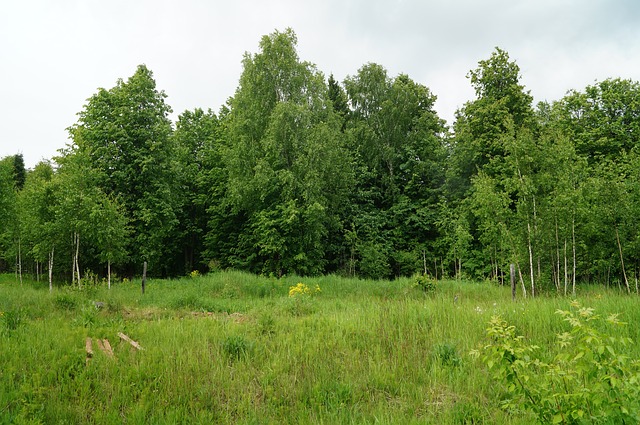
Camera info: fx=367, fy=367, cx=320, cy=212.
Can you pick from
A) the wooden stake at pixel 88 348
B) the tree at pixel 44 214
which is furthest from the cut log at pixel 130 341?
the tree at pixel 44 214

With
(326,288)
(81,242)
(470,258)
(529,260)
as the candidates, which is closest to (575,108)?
(470,258)

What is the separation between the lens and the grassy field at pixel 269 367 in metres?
4.84

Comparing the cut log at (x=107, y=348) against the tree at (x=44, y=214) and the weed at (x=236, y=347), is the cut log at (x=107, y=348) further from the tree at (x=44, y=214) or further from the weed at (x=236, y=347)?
the tree at (x=44, y=214)

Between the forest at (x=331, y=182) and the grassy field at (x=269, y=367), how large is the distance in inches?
249

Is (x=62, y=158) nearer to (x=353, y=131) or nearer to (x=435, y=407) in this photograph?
(x=353, y=131)

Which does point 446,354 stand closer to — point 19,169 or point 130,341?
point 130,341

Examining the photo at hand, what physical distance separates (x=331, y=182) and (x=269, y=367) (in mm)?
18278

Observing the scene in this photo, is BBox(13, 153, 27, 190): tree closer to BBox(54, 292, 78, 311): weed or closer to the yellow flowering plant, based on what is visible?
BBox(54, 292, 78, 311): weed

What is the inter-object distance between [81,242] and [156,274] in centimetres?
1020

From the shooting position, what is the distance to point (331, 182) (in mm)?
23844

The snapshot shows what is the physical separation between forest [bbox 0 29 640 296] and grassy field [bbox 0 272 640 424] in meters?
6.32

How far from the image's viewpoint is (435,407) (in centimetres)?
482

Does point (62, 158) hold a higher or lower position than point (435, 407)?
higher

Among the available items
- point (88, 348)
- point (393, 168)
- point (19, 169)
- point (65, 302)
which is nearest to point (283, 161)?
point (393, 168)
